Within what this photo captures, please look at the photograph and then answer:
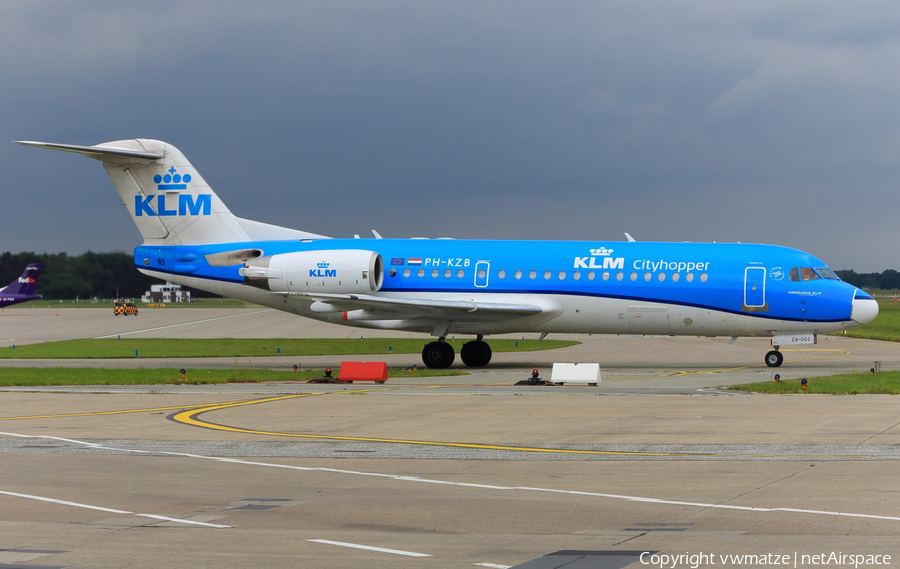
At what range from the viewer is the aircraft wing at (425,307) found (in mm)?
32062

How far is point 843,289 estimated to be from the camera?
31406 millimetres

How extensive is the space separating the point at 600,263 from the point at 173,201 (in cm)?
1663

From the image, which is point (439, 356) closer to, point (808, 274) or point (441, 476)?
point (808, 274)

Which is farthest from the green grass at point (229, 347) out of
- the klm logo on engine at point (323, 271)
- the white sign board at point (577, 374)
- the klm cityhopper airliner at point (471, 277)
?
the white sign board at point (577, 374)

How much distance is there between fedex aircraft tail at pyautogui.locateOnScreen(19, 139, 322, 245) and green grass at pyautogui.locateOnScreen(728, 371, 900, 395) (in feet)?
63.3

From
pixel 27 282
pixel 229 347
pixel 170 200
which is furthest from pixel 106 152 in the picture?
pixel 27 282

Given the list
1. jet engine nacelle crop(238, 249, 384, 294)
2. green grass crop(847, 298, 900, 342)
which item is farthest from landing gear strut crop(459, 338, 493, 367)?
green grass crop(847, 298, 900, 342)

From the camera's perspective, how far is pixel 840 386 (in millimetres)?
22734

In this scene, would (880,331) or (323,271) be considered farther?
(880,331)

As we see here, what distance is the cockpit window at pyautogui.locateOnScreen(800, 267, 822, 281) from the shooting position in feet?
104

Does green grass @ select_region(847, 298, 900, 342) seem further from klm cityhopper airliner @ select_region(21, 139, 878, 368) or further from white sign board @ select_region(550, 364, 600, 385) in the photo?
white sign board @ select_region(550, 364, 600, 385)

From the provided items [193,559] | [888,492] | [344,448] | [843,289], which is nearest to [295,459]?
[344,448]

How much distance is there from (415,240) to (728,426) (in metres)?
20.0

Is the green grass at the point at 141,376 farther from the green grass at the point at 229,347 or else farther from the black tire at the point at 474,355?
the green grass at the point at 229,347
